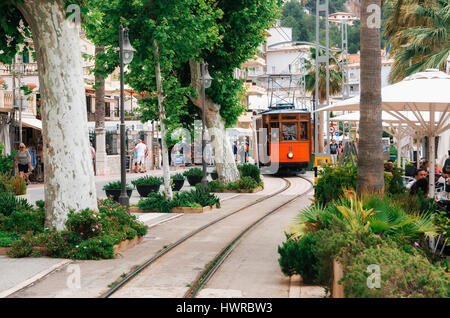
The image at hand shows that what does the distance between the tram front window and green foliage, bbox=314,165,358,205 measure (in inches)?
800

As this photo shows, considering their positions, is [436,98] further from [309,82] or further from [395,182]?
[309,82]

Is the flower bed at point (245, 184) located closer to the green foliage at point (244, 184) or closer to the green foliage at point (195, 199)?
the green foliage at point (244, 184)

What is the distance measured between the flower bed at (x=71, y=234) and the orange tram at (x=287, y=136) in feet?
68.9

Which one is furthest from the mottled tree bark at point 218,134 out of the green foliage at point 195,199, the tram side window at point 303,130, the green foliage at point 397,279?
the green foliage at point 397,279

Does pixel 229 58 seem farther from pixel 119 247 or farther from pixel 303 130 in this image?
pixel 119 247

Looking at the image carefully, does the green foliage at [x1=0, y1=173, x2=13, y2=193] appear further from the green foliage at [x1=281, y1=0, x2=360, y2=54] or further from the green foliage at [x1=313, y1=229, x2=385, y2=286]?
the green foliage at [x1=281, y1=0, x2=360, y2=54]

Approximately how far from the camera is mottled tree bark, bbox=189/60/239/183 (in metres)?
24.3

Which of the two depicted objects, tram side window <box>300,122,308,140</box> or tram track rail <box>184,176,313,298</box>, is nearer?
tram track rail <box>184,176,313,298</box>

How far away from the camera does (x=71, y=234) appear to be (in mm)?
11125

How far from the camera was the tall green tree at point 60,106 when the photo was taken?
1138 cm

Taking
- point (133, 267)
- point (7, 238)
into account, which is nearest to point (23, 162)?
point (7, 238)

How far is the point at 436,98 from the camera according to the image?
11.2m

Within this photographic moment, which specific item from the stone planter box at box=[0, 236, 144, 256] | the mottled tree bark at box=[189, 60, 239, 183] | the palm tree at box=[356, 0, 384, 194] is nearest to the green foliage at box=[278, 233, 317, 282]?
the palm tree at box=[356, 0, 384, 194]
